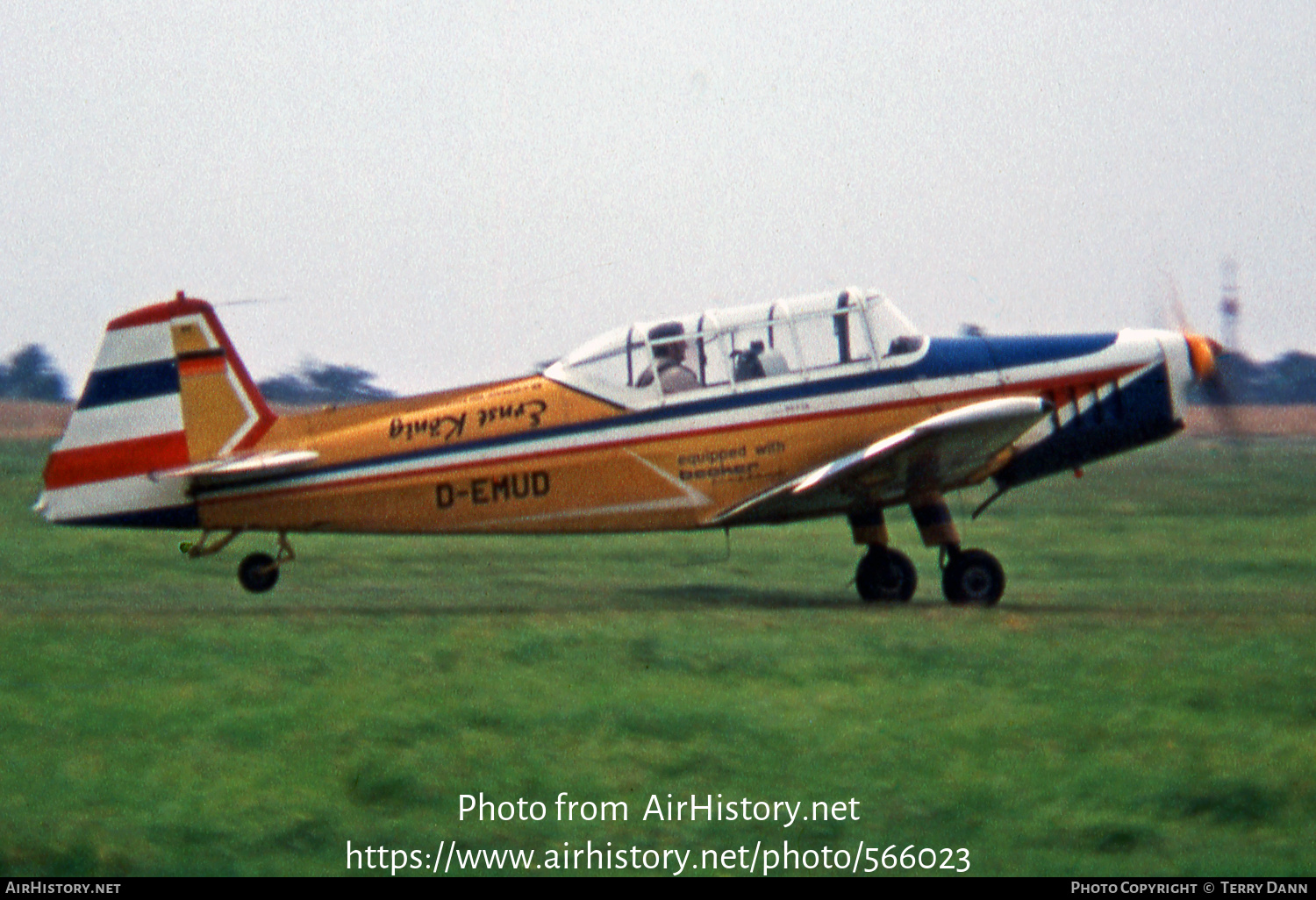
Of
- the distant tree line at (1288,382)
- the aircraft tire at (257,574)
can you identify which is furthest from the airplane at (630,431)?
the distant tree line at (1288,382)

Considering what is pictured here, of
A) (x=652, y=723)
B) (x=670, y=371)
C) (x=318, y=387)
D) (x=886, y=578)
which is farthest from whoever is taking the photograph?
(x=318, y=387)

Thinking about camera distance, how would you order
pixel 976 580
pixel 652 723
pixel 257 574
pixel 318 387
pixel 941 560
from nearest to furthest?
pixel 652 723
pixel 976 580
pixel 941 560
pixel 257 574
pixel 318 387

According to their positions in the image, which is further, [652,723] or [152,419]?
[152,419]

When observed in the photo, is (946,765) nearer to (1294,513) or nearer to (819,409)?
(819,409)

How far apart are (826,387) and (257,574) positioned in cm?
505

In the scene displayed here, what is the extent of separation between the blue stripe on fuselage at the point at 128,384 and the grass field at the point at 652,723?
170 centimetres

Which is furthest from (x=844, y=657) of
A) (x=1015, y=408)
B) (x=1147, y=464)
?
(x=1147, y=464)

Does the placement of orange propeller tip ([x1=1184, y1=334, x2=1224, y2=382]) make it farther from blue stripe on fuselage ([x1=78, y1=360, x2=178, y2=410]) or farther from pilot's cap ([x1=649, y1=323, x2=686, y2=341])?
blue stripe on fuselage ([x1=78, y1=360, x2=178, y2=410])

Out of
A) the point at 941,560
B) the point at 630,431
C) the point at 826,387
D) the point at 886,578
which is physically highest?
the point at 826,387

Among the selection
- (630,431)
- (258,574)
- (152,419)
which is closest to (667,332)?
(630,431)

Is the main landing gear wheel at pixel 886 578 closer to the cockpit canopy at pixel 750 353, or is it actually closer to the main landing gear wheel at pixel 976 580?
the main landing gear wheel at pixel 976 580

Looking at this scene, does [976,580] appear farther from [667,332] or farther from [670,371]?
[667,332]

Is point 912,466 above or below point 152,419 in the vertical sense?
below

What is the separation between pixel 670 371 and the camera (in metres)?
13.5
